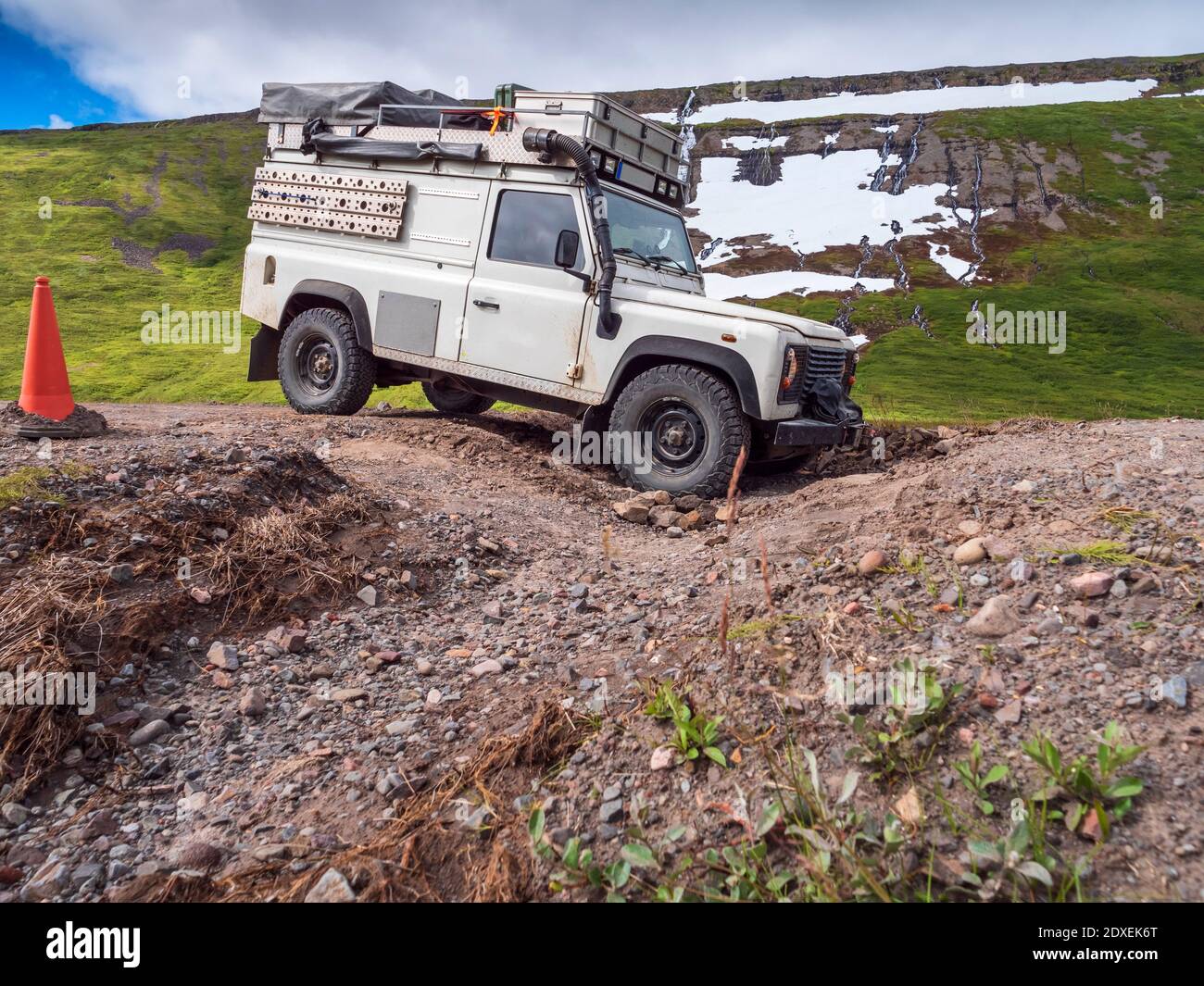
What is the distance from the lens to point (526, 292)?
282 inches

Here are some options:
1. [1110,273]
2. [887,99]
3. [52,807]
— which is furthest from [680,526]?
[887,99]

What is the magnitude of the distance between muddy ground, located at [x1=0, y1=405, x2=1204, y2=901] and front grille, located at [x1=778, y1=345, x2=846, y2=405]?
5.08 ft

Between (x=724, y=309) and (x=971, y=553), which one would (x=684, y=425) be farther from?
(x=971, y=553)

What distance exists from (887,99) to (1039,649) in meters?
81.0

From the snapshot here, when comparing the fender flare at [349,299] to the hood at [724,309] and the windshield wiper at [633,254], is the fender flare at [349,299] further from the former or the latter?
the hood at [724,309]

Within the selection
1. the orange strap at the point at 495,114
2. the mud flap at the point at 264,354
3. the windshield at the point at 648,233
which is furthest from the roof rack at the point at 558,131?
the mud flap at the point at 264,354

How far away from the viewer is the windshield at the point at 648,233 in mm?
7176

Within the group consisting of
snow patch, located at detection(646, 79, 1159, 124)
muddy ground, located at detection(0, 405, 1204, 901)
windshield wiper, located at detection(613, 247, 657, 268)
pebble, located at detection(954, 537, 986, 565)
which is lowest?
muddy ground, located at detection(0, 405, 1204, 901)

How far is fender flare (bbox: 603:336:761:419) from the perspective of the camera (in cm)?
619

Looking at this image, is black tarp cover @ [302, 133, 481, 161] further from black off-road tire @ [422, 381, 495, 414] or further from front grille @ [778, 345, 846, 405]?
front grille @ [778, 345, 846, 405]

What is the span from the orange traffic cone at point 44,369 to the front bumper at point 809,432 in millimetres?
5903

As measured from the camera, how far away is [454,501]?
5789 mm

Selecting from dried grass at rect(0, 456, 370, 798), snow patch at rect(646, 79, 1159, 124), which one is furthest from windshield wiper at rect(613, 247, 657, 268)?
snow patch at rect(646, 79, 1159, 124)
